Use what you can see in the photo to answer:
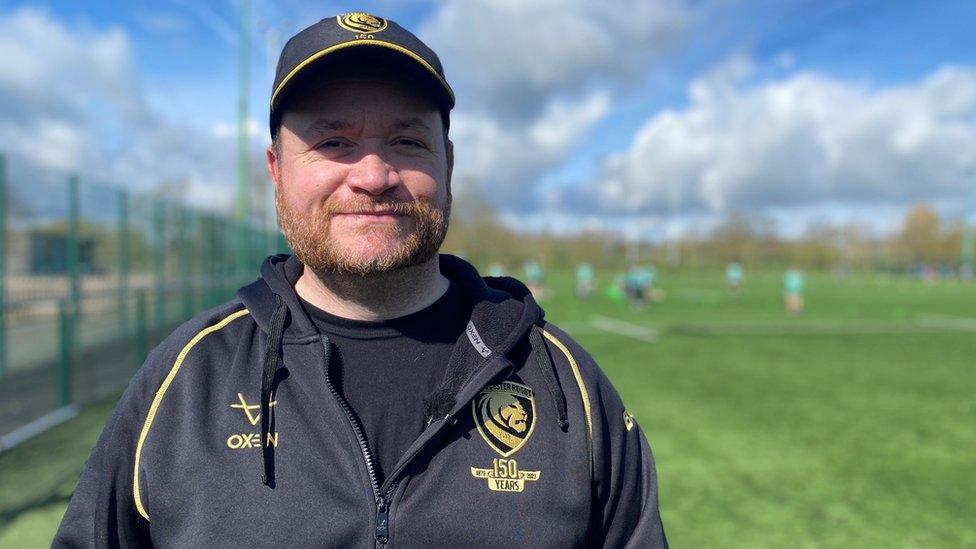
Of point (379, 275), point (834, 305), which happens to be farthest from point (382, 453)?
point (834, 305)

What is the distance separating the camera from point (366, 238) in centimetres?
162

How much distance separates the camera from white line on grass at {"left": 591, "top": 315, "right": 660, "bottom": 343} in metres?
14.6

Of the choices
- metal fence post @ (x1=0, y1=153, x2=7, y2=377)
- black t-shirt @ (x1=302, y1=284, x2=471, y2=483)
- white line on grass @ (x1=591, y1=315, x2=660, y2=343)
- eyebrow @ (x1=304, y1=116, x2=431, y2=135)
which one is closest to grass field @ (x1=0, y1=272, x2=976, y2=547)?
white line on grass @ (x1=591, y1=315, x2=660, y2=343)

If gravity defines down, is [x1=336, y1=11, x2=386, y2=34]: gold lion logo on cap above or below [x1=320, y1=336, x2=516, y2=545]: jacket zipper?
above

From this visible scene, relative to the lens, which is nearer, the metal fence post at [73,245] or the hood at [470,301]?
the hood at [470,301]

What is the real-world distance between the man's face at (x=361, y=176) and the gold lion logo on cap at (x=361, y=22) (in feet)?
0.36

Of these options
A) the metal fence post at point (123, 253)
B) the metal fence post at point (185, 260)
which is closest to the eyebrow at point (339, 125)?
the metal fence post at point (123, 253)

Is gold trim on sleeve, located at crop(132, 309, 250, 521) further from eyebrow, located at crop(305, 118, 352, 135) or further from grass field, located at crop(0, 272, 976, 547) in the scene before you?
grass field, located at crop(0, 272, 976, 547)

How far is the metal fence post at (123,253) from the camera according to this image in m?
9.53

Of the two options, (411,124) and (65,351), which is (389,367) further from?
(65,351)

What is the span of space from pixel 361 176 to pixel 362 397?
530 millimetres

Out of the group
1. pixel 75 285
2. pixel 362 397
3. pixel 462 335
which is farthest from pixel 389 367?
pixel 75 285

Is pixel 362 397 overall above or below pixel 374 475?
above

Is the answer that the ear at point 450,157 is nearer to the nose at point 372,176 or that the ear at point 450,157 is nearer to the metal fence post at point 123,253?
the nose at point 372,176
